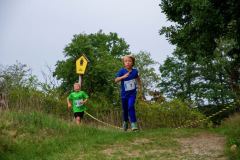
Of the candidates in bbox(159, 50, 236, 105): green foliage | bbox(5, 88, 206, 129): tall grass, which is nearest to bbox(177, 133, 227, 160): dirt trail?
bbox(5, 88, 206, 129): tall grass

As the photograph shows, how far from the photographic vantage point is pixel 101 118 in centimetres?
1817

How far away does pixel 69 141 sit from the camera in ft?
32.2

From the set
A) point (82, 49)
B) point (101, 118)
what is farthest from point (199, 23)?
point (82, 49)

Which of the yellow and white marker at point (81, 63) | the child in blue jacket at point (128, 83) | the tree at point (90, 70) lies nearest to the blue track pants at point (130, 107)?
the child in blue jacket at point (128, 83)

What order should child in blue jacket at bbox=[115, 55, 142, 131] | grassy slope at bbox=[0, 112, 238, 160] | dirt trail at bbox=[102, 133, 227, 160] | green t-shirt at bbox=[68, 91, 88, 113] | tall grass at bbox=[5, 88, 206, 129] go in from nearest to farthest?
dirt trail at bbox=[102, 133, 227, 160]
grassy slope at bbox=[0, 112, 238, 160]
child in blue jacket at bbox=[115, 55, 142, 131]
green t-shirt at bbox=[68, 91, 88, 113]
tall grass at bbox=[5, 88, 206, 129]

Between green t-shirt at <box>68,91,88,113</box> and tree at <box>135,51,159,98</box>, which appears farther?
tree at <box>135,51,159,98</box>

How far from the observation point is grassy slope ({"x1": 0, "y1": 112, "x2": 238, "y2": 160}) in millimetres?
8289

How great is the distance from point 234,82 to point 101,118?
102 ft

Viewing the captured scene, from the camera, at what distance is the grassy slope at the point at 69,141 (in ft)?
27.2

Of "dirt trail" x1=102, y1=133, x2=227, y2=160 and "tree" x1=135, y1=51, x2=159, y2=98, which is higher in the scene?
"tree" x1=135, y1=51, x2=159, y2=98

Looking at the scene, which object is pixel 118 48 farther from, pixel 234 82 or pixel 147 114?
pixel 147 114

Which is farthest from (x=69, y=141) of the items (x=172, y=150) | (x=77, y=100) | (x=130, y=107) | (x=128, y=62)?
(x=77, y=100)

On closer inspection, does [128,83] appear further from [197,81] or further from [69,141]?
[197,81]

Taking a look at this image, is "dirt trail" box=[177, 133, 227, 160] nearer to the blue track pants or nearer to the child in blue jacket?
the blue track pants
